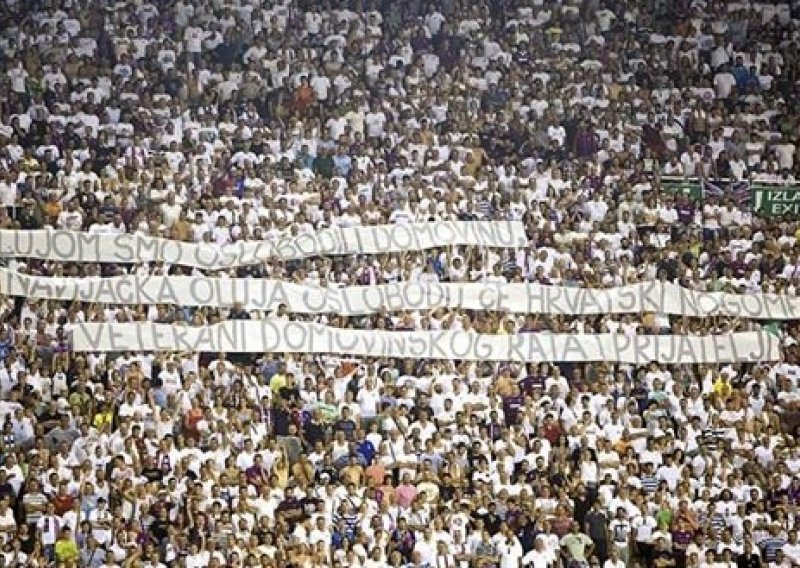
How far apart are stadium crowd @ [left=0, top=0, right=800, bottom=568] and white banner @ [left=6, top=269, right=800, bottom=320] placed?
0.14 m

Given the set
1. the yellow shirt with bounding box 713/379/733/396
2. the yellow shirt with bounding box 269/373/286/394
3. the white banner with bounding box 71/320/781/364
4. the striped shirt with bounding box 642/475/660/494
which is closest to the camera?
the striped shirt with bounding box 642/475/660/494

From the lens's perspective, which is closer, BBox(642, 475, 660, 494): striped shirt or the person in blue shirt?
BBox(642, 475, 660, 494): striped shirt

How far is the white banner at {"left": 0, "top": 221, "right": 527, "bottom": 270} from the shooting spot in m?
23.1

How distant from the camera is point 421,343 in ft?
75.8

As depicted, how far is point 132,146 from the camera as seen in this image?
24.8 m

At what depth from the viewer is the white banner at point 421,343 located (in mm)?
22438

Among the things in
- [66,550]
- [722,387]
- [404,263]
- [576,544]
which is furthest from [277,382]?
[722,387]

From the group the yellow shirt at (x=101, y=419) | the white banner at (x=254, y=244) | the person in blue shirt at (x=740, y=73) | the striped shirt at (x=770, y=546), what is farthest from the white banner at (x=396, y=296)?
the person in blue shirt at (x=740, y=73)

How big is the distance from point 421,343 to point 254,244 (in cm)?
202

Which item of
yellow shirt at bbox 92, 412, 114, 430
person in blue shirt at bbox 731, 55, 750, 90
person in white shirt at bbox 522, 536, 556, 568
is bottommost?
person in white shirt at bbox 522, 536, 556, 568

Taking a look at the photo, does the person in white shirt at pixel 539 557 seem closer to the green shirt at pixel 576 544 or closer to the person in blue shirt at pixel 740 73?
the green shirt at pixel 576 544

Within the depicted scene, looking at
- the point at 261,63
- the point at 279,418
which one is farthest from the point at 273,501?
the point at 261,63

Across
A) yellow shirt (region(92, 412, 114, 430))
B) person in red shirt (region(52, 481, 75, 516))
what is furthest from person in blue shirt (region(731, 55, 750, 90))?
person in red shirt (region(52, 481, 75, 516))

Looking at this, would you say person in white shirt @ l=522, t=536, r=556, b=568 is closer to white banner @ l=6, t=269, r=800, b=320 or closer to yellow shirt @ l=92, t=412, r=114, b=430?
white banner @ l=6, t=269, r=800, b=320
